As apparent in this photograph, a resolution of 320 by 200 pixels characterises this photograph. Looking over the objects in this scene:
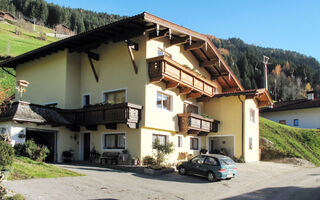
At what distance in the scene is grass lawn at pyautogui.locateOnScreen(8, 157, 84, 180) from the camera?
13.7 metres

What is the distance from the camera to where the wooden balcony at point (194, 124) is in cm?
2312

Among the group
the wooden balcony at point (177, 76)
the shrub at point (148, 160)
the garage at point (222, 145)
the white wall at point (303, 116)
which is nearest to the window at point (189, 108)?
the wooden balcony at point (177, 76)

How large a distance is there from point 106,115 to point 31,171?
6.52 m

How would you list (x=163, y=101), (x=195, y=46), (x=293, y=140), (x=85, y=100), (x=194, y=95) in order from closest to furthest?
(x=163, y=101), (x=85, y=100), (x=195, y=46), (x=194, y=95), (x=293, y=140)

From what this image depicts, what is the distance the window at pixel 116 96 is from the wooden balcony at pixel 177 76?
8.43ft

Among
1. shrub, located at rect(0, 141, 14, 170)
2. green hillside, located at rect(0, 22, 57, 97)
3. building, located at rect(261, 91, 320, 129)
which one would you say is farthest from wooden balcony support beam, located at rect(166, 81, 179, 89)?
building, located at rect(261, 91, 320, 129)

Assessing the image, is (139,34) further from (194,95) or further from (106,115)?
(194,95)

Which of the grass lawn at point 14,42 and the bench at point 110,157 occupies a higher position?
the grass lawn at point 14,42

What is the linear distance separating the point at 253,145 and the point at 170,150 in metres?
12.1

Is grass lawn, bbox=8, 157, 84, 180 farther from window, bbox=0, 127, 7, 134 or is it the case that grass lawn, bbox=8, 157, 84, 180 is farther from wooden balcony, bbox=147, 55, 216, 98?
wooden balcony, bbox=147, 55, 216, 98

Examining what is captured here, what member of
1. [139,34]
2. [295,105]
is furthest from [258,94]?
[295,105]

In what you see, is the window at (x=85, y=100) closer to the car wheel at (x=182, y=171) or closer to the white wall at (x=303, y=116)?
the car wheel at (x=182, y=171)

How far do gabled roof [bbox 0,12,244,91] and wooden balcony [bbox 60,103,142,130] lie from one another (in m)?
4.59

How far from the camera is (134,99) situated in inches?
818
